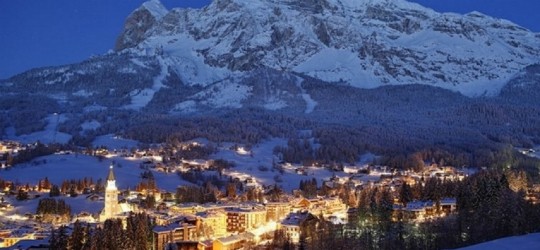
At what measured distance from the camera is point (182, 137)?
168 meters

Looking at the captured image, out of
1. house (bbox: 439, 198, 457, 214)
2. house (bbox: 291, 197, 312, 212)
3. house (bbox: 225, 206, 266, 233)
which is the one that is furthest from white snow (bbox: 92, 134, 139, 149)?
house (bbox: 439, 198, 457, 214)

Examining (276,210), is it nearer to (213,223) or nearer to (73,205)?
(213,223)

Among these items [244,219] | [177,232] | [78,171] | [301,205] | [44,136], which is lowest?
[177,232]

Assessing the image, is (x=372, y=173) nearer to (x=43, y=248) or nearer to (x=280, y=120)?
(x=280, y=120)

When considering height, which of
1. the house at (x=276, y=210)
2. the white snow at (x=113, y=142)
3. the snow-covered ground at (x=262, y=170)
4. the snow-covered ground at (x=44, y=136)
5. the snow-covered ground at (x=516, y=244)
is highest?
the snow-covered ground at (x=44, y=136)

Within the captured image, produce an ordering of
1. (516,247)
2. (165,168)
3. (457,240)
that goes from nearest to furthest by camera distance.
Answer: (516,247) < (457,240) < (165,168)

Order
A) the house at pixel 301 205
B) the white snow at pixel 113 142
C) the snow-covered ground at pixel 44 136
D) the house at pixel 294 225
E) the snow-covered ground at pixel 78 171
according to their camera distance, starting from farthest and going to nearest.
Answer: the snow-covered ground at pixel 44 136 → the white snow at pixel 113 142 → the snow-covered ground at pixel 78 171 → the house at pixel 301 205 → the house at pixel 294 225

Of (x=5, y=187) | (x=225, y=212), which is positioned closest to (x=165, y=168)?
(x=5, y=187)

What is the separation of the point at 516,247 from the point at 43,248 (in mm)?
40396

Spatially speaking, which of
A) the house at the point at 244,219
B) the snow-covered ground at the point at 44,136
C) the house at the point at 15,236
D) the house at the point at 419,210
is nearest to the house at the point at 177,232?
the house at the point at 244,219

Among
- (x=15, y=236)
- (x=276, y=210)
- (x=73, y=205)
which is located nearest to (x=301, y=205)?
(x=276, y=210)

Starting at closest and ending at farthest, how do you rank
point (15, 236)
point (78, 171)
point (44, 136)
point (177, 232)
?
point (15, 236) → point (177, 232) → point (78, 171) → point (44, 136)

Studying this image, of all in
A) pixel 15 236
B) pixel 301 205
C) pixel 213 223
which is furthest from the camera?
pixel 301 205

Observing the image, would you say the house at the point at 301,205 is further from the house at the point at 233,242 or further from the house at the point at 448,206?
the house at the point at 233,242
